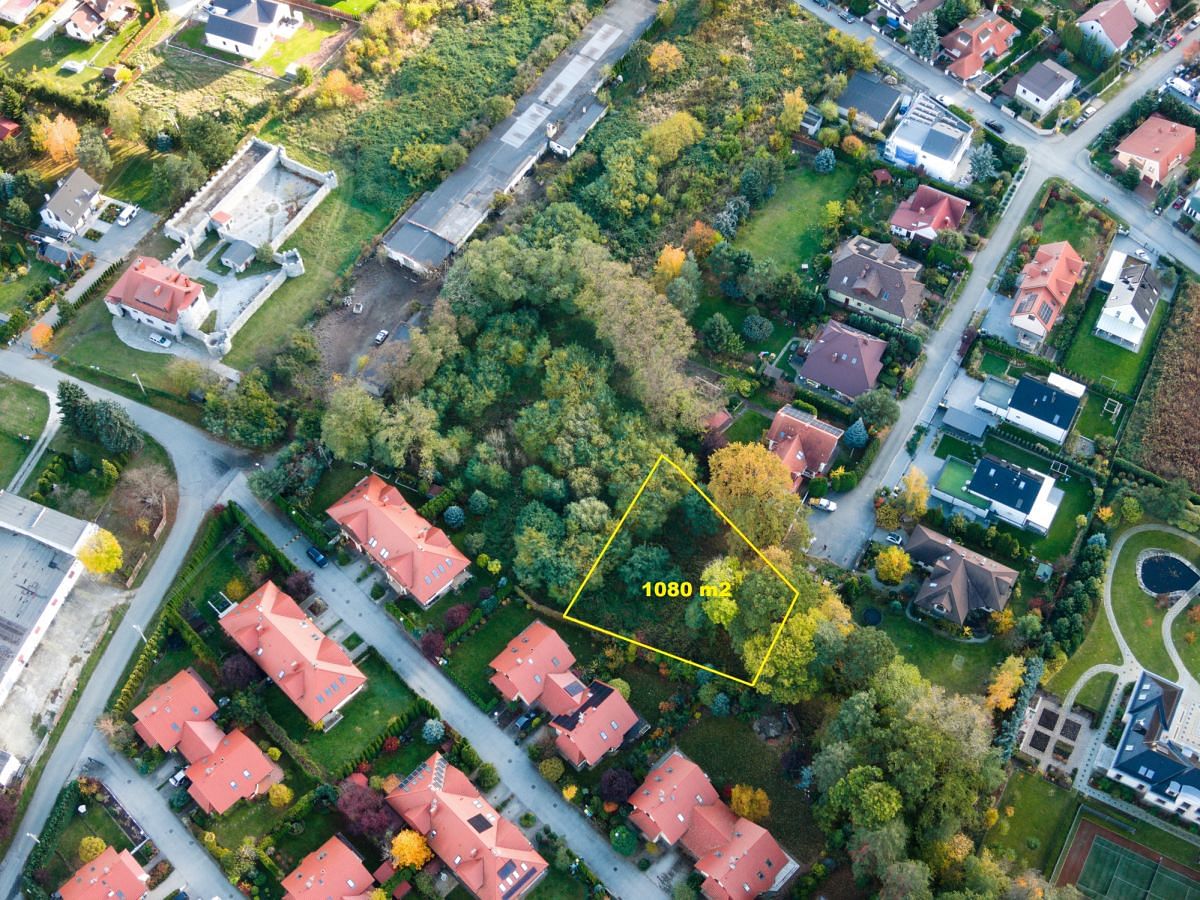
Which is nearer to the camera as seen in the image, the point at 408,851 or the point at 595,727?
the point at 408,851

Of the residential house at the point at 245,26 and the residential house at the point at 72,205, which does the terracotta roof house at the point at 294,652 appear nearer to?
the residential house at the point at 72,205

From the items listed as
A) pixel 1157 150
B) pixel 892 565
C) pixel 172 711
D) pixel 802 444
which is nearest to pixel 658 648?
pixel 892 565

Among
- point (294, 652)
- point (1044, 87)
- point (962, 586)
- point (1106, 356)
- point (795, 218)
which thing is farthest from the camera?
point (1044, 87)

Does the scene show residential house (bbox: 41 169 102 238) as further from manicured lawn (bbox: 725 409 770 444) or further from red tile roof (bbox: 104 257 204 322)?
manicured lawn (bbox: 725 409 770 444)

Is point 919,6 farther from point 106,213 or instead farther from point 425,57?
point 106,213

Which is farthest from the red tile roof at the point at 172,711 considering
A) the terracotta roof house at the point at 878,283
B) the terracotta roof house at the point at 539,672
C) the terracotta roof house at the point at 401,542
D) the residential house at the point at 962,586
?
the terracotta roof house at the point at 878,283

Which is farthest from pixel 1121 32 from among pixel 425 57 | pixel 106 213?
pixel 106 213

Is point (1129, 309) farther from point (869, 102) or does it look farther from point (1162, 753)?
point (1162, 753)
